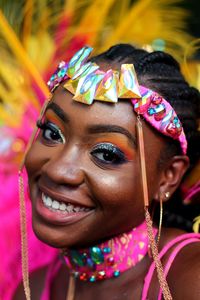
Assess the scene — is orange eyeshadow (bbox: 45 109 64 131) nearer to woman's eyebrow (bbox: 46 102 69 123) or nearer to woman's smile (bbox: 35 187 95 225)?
woman's eyebrow (bbox: 46 102 69 123)

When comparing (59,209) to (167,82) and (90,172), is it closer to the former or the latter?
(90,172)

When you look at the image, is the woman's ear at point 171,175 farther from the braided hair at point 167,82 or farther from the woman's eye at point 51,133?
the woman's eye at point 51,133

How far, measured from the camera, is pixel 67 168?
1402 millimetres

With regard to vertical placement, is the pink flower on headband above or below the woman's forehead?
below

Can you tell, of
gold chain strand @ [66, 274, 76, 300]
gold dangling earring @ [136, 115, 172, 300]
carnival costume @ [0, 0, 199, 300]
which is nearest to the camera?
gold dangling earring @ [136, 115, 172, 300]

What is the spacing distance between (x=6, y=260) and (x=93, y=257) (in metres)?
0.63

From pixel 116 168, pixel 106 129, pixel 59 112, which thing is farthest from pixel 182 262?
pixel 59 112

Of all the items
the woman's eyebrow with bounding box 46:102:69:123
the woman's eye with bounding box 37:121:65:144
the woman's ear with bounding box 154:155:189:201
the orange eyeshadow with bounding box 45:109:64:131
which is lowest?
the woman's ear with bounding box 154:155:189:201

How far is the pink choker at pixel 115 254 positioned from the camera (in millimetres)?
1565

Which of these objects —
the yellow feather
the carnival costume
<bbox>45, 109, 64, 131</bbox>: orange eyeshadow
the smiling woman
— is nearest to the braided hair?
the smiling woman

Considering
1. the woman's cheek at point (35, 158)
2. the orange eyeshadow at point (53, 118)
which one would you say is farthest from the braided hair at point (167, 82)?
the woman's cheek at point (35, 158)

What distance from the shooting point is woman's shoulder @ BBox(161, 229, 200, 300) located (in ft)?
4.60

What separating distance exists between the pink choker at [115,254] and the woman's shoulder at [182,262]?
7cm

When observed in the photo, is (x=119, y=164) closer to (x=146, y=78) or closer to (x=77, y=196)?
(x=77, y=196)
